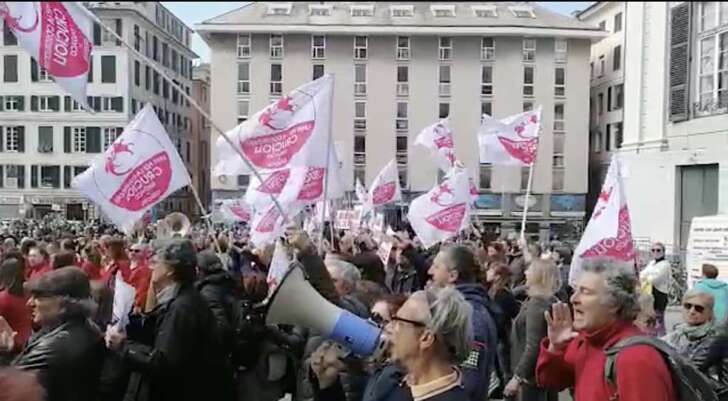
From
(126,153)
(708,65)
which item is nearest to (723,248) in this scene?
(708,65)

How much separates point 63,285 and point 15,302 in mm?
2137

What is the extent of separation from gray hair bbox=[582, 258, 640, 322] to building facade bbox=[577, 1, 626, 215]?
49560 mm

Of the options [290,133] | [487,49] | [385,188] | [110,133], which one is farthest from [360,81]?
[290,133]

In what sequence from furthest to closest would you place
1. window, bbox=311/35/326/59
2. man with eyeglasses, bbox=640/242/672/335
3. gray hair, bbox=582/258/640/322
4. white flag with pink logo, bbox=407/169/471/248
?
window, bbox=311/35/326/59 → white flag with pink logo, bbox=407/169/471/248 → man with eyeglasses, bbox=640/242/672/335 → gray hair, bbox=582/258/640/322

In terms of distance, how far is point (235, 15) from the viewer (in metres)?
52.7

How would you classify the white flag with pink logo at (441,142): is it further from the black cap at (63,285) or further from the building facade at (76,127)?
the black cap at (63,285)

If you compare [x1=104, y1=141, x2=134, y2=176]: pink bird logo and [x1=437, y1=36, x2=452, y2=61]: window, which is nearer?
[x1=104, y1=141, x2=134, y2=176]: pink bird logo

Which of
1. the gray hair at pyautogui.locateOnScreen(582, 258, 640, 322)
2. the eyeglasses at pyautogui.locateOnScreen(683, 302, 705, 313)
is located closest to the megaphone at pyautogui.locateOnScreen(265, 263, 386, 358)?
the gray hair at pyautogui.locateOnScreen(582, 258, 640, 322)

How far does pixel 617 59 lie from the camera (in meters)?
53.4

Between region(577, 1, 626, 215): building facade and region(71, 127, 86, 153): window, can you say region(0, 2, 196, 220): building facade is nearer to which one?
region(71, 127, 86, 153): window

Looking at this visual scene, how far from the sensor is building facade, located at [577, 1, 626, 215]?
52.6 m

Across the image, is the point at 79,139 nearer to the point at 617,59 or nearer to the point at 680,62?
the point at 617,59

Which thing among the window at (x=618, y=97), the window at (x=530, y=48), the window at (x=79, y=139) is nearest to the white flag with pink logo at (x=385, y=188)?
the window at (x=79, y=139)

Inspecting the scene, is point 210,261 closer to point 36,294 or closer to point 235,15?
point 36,294
